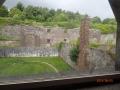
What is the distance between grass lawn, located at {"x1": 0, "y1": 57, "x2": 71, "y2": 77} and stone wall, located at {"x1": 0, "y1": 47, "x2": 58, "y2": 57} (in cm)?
4

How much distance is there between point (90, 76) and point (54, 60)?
15.6 inches

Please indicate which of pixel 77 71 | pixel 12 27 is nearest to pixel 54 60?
pixel 77 71

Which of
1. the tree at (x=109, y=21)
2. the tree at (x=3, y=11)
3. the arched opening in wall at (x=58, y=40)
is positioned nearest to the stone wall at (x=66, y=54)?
the arched opening in wall at (x=58, y=40)

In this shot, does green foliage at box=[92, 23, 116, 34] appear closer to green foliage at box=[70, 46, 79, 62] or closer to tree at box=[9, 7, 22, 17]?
green foliage at box=[70, 46, 79, 62]

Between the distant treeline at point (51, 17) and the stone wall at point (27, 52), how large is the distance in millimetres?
264

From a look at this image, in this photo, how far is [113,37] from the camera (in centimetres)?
265

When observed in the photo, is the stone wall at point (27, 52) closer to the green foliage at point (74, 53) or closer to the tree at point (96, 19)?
the green foliage at point (74, 53)

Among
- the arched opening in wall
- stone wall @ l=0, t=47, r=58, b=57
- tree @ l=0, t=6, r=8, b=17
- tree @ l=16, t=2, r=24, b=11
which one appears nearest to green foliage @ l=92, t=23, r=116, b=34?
the arched opening in wall

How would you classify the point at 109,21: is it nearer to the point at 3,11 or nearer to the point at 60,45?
the point at 60,45

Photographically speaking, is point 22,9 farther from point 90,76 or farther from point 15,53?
point 90,76

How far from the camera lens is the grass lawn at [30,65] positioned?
7.30 feet

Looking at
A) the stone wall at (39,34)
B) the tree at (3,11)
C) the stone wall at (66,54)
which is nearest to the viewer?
the tree at (3,11)

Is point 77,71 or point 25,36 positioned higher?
point 25,36

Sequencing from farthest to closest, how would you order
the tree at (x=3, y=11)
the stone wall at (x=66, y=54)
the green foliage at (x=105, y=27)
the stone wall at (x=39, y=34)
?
1. the green foliage at (x=105, y=27)
2. the stone wall at (x=66, y=54)
3. the stone wall at (x=39, y=34)
4. the tree at (x=3, y=11)
